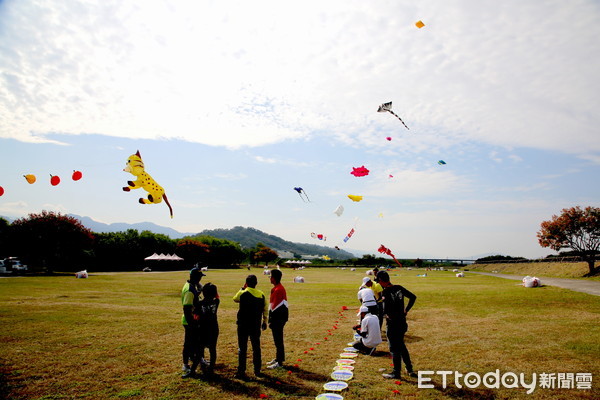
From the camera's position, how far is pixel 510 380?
7.69 metres

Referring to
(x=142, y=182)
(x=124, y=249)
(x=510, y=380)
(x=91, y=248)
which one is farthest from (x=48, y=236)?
(x=510, y=380)

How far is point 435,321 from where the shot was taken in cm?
1474

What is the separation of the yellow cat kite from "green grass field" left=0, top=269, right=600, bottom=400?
178 inches

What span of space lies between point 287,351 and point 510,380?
17.9 ft

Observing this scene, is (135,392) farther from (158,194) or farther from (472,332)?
(472,332)

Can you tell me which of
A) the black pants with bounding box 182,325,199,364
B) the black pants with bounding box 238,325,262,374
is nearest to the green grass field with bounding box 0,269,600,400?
the black pants with bounding box 238,325,262,374

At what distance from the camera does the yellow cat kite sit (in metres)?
11.4

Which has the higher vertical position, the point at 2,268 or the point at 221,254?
the point at 2,268

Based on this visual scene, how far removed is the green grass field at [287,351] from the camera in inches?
274

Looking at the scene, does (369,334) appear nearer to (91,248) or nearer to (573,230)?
(573,230)

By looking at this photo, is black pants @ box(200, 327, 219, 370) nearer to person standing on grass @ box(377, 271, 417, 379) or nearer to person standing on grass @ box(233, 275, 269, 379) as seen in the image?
person standing on grass @ box(233, 275, 269, 379)

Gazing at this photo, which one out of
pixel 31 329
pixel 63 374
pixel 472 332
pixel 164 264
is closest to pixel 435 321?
pixel 472 332

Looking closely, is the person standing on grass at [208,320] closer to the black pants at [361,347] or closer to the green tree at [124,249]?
the black pants at [361,347]

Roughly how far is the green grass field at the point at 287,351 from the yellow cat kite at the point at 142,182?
453cm
